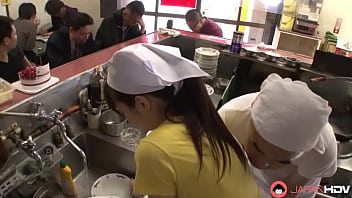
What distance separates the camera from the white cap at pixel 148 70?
721 mm

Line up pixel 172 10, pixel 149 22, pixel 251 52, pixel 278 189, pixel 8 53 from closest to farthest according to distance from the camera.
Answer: pixel 278 189 → pixel 251 52 → pixel 8 53 → pixel 172 10 → pixel 149 22

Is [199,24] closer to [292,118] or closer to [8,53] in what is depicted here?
[8,53]

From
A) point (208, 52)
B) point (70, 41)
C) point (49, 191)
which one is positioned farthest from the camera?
point (70, 41)

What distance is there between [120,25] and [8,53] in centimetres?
126

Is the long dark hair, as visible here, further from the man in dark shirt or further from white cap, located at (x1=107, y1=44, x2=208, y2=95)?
the man in dark shirt

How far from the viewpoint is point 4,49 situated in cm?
196

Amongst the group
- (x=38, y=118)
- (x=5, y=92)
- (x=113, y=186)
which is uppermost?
(x=5, y=92)

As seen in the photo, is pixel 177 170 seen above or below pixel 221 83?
above

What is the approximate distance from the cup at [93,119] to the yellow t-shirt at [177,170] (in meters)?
0.75

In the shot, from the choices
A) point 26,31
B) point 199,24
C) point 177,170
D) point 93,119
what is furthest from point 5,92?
point 199,24

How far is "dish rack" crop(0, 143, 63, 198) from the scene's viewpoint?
1018 mm

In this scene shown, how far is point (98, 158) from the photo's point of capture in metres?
1.46

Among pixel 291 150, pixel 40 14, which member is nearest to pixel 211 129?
pixel 291 150

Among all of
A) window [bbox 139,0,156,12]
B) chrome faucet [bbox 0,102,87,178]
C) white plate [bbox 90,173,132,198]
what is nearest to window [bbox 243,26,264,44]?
window [bbox 139,0,156,12]
